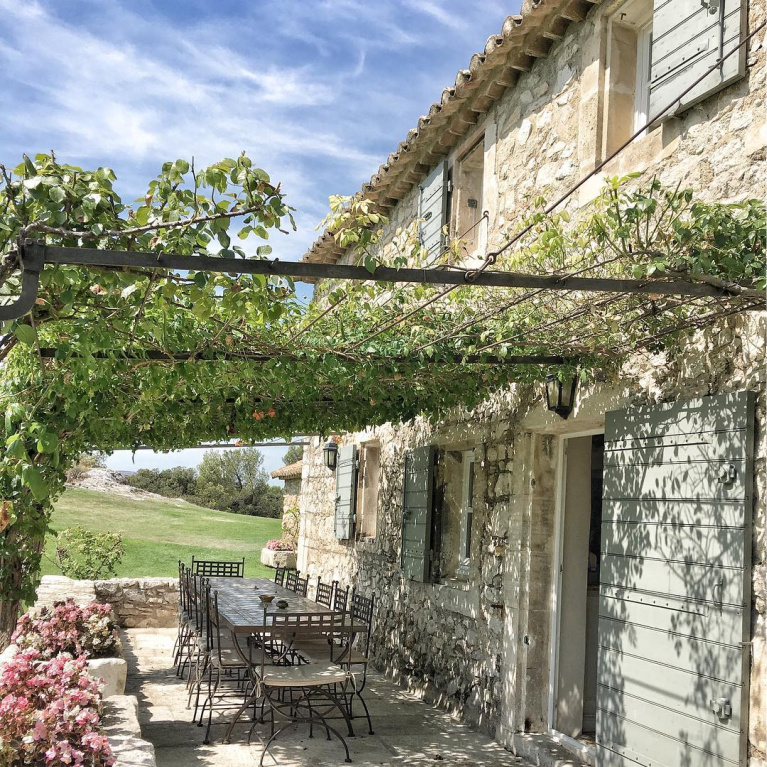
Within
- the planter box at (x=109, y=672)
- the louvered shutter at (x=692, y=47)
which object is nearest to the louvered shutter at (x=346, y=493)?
the planter box at (x=109, y=672)

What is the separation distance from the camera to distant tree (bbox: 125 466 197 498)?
107ft

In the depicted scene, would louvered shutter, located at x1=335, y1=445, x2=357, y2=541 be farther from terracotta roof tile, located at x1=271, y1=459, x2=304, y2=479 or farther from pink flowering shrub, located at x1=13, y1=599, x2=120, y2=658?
A: terracotta roof tile, located at x1=271, y1=459, x2=304, y2=479

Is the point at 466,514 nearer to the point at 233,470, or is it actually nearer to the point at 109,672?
the point at 109,672

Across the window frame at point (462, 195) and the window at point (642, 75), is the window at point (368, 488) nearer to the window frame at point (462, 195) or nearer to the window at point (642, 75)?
the window frame at point (462, 195)

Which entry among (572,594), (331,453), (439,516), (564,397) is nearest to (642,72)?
(564,397)

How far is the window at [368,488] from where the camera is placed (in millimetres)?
8883

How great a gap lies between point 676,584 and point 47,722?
2.86 meters

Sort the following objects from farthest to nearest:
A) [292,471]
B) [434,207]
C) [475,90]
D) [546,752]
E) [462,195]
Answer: [292,471] < [434,207] < [462,195] < [475,90] < [546,752]

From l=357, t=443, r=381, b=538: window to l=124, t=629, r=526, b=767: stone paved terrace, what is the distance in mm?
2335

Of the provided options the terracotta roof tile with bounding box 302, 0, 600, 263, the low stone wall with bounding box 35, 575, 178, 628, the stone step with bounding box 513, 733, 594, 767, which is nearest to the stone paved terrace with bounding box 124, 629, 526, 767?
the stone step with bounding box 513, 733, 594, 767

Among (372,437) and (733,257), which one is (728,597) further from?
(372,437)

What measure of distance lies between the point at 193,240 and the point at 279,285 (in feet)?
2.33

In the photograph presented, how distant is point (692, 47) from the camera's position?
3.95 metres

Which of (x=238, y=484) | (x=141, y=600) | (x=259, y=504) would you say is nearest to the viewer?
(x=141, y=600)
